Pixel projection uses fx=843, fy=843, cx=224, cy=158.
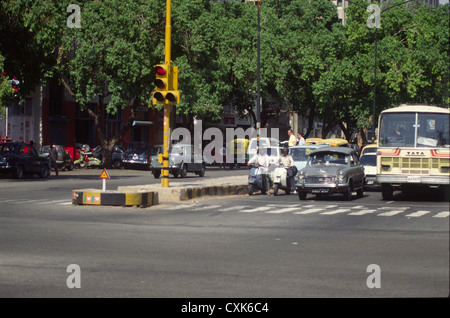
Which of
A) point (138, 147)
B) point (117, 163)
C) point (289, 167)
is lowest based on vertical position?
point (117, 163)

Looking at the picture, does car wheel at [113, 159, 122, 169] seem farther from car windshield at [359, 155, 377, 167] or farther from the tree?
car windshield at [359, 155, 377, 167]

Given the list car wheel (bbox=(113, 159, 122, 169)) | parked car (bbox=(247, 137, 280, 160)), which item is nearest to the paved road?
car wheel (bbox=(113, 159, 122, 169))

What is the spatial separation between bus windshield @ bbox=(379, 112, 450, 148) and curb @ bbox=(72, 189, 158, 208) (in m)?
8.15

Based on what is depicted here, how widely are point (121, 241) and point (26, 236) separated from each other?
1.80 m

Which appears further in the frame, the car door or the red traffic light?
the car door

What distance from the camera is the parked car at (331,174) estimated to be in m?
25.0

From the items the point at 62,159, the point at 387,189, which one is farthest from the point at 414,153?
the point at 62,159

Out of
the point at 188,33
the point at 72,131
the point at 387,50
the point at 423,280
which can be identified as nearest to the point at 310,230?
the point at 423,280

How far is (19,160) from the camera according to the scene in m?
38.5

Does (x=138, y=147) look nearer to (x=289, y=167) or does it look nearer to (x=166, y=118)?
(x=289, y=167)

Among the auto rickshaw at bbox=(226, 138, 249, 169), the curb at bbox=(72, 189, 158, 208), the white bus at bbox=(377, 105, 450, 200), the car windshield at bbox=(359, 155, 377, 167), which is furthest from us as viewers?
the auto rickshaw at bbox=(226, 138, 249, 169)

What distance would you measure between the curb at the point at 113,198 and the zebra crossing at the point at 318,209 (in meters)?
0.60

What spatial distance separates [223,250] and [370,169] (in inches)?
750

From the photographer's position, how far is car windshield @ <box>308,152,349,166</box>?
26266 millimetres
